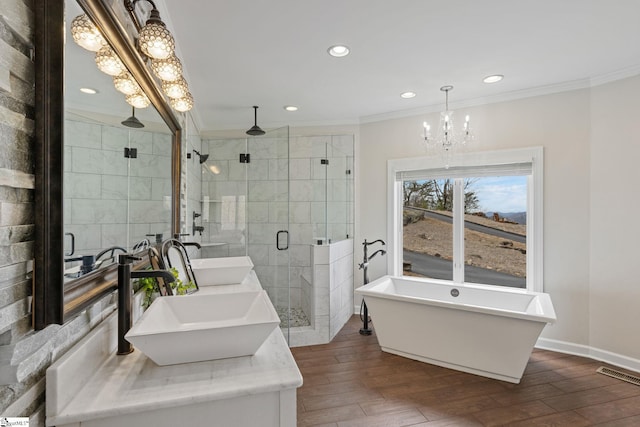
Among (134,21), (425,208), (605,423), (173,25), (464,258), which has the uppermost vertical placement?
(173,25)

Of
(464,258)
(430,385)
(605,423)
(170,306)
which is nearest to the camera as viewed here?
(170,306)

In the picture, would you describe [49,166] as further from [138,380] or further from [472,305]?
[472,305]

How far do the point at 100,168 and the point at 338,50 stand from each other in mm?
1921

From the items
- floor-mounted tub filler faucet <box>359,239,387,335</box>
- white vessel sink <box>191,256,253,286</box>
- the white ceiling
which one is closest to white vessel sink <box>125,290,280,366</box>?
white vessel sink <box>191,256,253,286</box>

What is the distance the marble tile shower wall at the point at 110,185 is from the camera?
96 cm

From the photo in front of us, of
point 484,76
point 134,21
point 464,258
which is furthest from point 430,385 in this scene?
point 134,21

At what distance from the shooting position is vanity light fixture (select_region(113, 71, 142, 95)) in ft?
4.40

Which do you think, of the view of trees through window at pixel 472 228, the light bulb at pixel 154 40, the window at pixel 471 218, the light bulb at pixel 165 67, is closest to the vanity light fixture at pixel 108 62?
the light bulb at pixel 154 40

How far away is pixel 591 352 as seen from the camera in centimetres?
297

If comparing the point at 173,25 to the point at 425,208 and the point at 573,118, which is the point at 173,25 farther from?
the point at 573,118

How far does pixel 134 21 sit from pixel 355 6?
1.21 meters

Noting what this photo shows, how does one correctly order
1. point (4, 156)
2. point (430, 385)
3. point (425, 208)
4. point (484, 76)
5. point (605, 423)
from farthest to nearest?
point (425, 208) → point (484, 76) → point (430, 385) → point (605, 423) → point (4, 156)

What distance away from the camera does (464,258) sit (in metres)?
3.69

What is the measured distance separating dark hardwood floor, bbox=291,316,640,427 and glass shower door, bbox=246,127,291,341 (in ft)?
2.69
